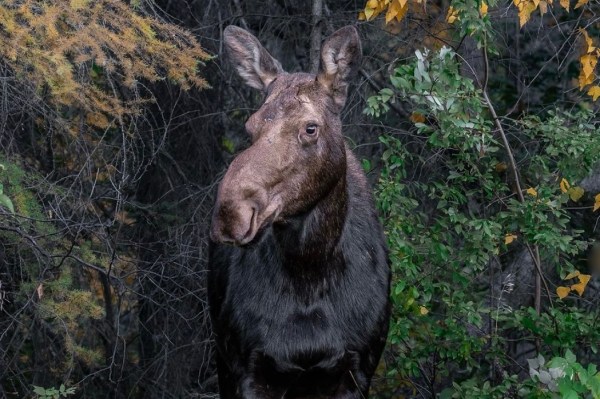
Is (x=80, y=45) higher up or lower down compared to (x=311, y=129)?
lower down

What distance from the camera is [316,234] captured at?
594 cm

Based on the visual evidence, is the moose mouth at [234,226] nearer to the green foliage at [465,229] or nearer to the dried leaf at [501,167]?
the green foliage at [465,229]

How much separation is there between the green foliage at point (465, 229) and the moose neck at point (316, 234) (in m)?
1.24

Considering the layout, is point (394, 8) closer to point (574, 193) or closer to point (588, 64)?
point (588, 64)

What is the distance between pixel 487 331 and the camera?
27.5 ft

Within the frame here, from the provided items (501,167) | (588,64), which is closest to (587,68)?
(588,64)

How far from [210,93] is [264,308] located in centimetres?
436

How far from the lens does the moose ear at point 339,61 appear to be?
5965 mm

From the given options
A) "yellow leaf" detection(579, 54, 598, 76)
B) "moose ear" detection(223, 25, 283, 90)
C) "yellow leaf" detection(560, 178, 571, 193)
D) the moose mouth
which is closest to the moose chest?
"moose ear" detection(223, 25, 283, 90)

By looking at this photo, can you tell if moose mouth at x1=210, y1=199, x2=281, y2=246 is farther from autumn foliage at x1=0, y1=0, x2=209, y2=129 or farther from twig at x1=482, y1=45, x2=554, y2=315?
twig at x1=482, y1=45, x2=554, y2=315

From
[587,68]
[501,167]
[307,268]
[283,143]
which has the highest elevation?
[283,143]

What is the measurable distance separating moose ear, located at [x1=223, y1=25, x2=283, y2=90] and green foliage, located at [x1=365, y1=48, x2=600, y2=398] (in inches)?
37.9

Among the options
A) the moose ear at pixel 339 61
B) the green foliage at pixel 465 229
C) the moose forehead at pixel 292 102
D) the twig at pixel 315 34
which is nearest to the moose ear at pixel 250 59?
the moose forehead at pixel 292 102

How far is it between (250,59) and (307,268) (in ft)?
4.07
